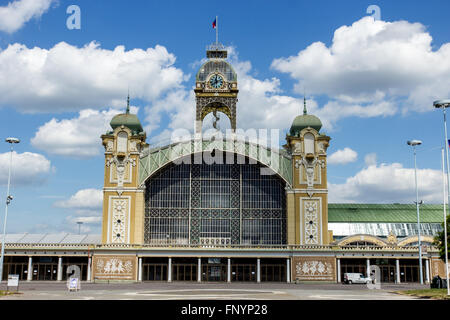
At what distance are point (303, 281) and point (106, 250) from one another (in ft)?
97.3

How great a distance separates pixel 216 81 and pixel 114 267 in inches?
1413

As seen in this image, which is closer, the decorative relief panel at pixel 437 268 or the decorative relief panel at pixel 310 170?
the decorative relief panel at pixel 437 268

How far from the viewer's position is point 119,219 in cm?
8144

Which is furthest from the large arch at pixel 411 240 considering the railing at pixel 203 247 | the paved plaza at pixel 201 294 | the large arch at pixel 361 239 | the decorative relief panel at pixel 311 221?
the paved plaza at pixel 201 294

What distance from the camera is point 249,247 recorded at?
81062 mm

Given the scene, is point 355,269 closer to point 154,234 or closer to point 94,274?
point 154,234

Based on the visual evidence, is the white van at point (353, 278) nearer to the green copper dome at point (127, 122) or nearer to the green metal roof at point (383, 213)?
the green metal roof at point (383, 213)

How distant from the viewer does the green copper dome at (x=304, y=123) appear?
86938 mm

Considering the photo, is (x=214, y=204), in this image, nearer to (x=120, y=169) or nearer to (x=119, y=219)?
(x=119, y=219)

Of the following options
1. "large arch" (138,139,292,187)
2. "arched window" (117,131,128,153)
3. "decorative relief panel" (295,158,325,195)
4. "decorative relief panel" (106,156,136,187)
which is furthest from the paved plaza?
"arched window" (117,131,128,153)

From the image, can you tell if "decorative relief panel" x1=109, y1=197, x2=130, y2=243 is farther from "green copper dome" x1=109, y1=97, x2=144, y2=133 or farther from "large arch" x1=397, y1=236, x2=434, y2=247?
"large arch" x1=397, y1=236, x2=434, y2=247

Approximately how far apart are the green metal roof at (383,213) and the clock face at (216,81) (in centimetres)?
3061

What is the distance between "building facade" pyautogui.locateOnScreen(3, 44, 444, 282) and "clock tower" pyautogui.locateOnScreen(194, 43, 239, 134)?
587 cm
